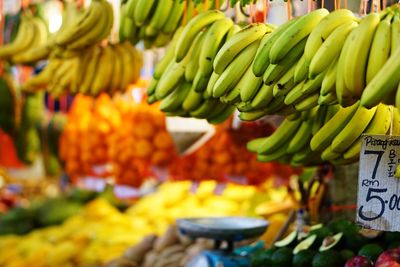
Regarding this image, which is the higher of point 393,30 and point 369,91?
point 393,30

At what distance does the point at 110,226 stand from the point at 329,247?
2.22 m

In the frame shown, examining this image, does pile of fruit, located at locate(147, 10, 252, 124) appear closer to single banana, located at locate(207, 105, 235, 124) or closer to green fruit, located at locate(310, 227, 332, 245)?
single banana, located at locate(207, 105, 235, 124)

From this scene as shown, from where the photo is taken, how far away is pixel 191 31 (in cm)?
213

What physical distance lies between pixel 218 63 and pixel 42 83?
205 cm

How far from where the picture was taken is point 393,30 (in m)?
1.56

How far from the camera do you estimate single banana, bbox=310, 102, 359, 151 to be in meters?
1.91

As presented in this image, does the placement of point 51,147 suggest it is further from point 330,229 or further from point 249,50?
point 249,50

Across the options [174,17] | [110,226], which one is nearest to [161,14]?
[174,17]

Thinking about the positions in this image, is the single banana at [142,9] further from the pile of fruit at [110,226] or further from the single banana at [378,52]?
the pile of fruit at [110,226]

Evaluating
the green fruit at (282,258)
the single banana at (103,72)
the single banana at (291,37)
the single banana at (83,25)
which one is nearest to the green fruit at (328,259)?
the green fruit at (282,258)

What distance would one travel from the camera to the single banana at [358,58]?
152 cm

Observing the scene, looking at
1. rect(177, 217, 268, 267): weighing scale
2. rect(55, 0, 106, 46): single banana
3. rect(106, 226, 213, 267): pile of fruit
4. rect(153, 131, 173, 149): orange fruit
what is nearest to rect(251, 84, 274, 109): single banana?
rect(177, 217, 268, 267): weighing scale

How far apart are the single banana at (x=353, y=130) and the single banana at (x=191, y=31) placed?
1.71 feet

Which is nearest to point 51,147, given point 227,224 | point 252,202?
point 252,202
